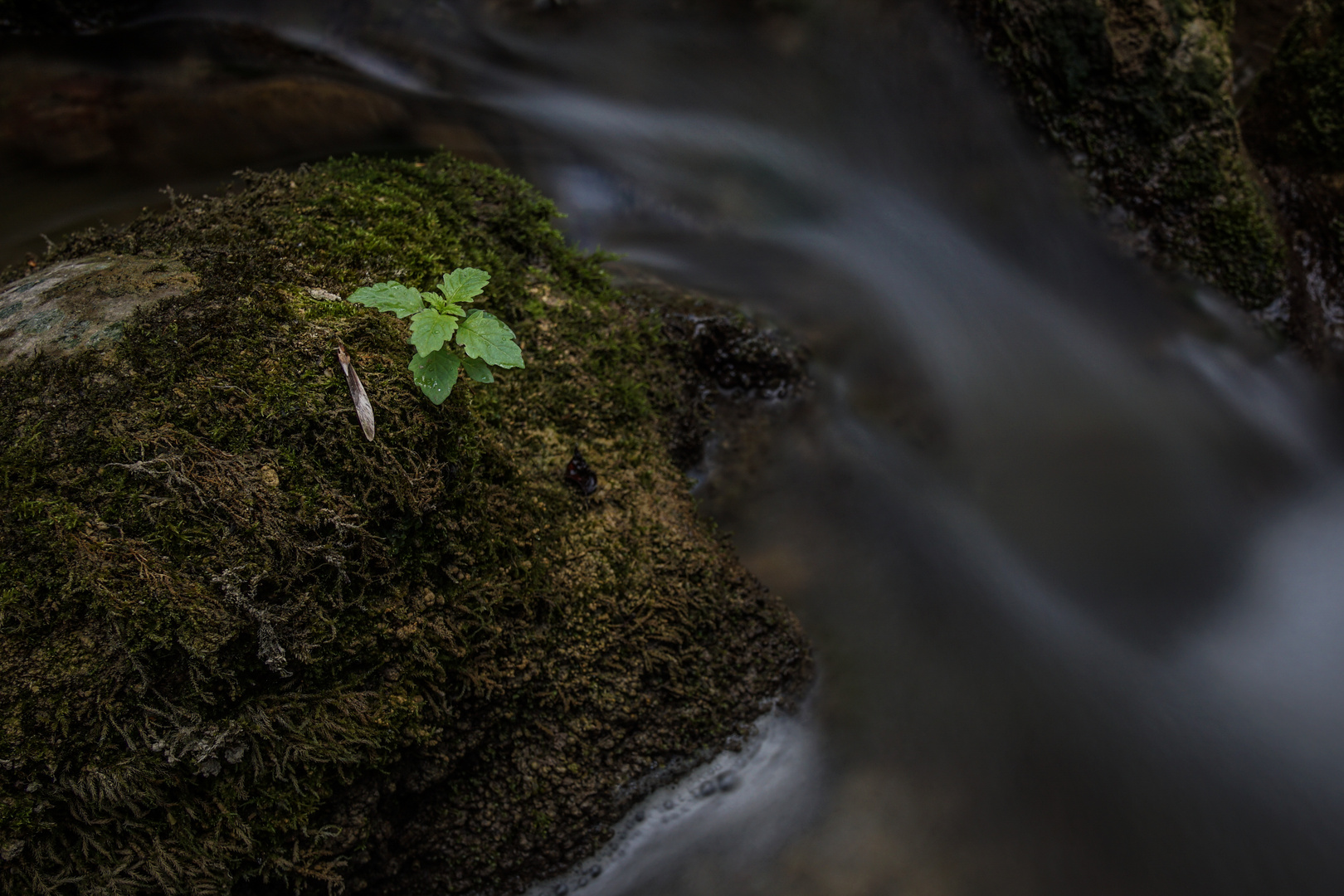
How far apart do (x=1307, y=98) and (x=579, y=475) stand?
583 centimetres

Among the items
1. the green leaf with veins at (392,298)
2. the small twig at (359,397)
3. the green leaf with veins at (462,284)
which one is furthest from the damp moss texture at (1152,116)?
the small twig at (359,397)

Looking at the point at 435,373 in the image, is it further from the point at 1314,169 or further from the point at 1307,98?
the point at 1307,98

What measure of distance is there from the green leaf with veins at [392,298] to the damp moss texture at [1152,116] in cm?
450

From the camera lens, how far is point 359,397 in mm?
2350

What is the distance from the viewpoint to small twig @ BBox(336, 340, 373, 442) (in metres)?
2.34

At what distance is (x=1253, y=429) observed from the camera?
491cm

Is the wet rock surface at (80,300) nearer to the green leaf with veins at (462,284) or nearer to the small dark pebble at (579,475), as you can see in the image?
the green leaf with veins at (462,284)

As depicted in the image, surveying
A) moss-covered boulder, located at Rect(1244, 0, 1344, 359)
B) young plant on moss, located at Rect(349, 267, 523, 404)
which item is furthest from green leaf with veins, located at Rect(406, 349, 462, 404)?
moss-covered boulder, located at Rect(1244, 0, 1344, 359)

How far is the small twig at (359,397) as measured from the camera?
234cm

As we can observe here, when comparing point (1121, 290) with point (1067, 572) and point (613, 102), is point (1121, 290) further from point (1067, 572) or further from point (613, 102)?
point (613, 102)

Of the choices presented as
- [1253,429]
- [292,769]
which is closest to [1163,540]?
[1253,429]

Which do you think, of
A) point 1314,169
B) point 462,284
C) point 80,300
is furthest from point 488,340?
point 1314,169

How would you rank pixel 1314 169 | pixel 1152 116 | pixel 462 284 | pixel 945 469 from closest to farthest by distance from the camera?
pixel 462 284
pixel 945 469
pixel 1152 116
pixel 1314 169

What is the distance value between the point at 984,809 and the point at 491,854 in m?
2.05
